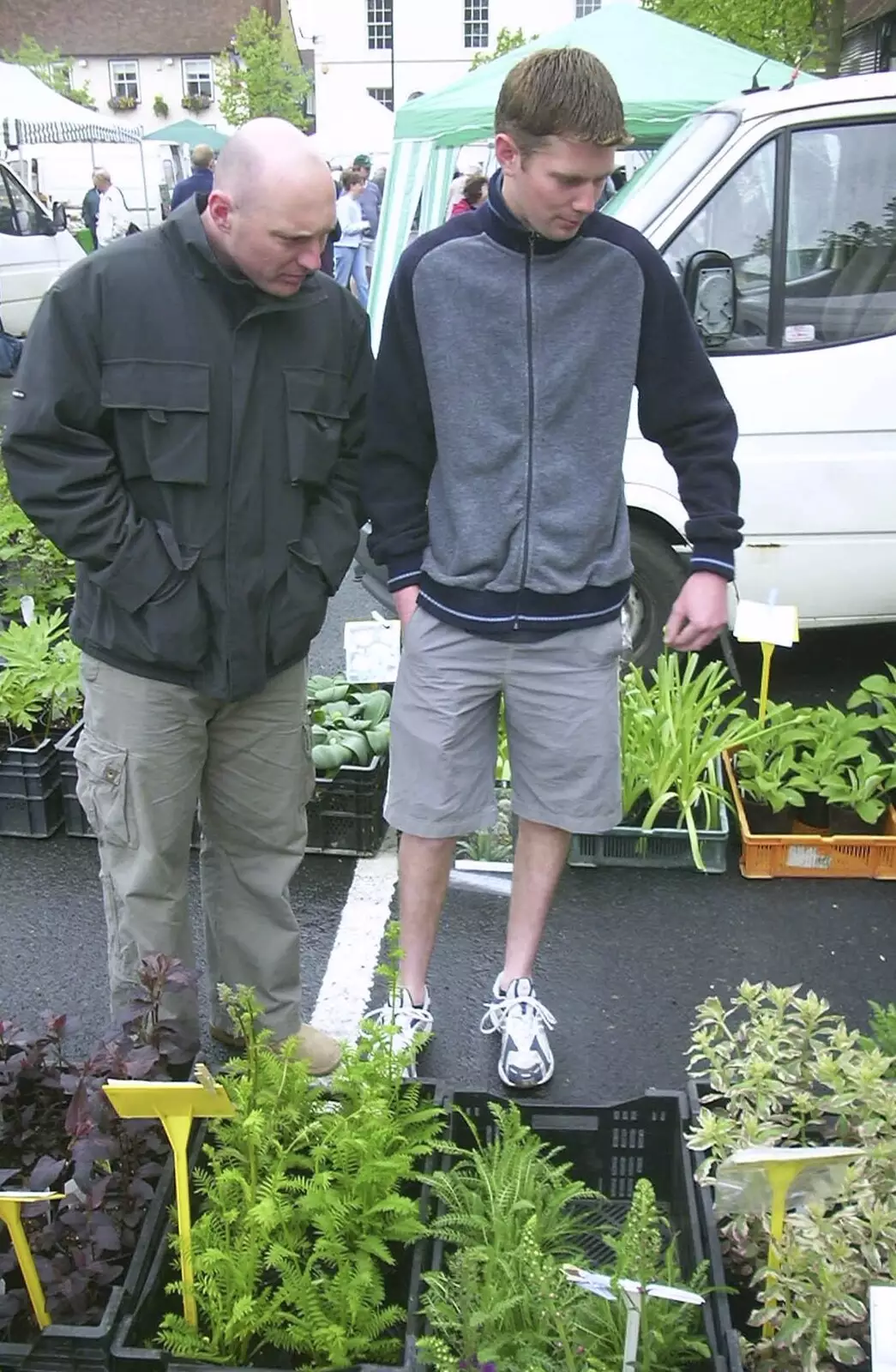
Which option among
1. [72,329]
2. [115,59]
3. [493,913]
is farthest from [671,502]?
[115,59]

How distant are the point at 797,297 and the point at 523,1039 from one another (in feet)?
9.95

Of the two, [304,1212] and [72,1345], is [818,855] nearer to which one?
[304,1212]

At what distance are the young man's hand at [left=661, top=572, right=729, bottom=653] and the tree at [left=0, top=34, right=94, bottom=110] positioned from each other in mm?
54186

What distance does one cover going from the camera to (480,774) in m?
2.71

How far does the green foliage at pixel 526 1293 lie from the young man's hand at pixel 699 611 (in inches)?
44.9

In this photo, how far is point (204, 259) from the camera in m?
2.13

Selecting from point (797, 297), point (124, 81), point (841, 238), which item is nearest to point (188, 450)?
point (797, 297)

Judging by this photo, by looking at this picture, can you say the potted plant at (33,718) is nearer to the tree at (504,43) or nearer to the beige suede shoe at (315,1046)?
the beige suede shoe at (315,1046)

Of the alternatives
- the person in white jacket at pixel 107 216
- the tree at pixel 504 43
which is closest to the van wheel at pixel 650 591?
the person in white jacket at pixel 107 216

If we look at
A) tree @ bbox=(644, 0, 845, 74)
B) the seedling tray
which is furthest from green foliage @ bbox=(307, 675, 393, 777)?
tree @ bbox=(644, 0, 845, 74)

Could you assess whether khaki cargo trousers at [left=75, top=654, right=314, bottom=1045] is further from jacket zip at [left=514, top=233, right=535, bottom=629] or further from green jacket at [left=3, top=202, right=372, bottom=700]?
jacket zip at [left=514, top=233, right=535, bottom=629]

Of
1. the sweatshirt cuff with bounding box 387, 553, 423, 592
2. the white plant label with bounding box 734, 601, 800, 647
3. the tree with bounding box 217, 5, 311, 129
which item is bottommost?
the white plant label with bounding box 734, 601, 800, 647

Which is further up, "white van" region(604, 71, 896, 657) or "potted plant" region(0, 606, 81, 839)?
"white van" region(604, 71, 896, 657)

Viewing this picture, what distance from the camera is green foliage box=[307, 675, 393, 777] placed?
390 centimetres
